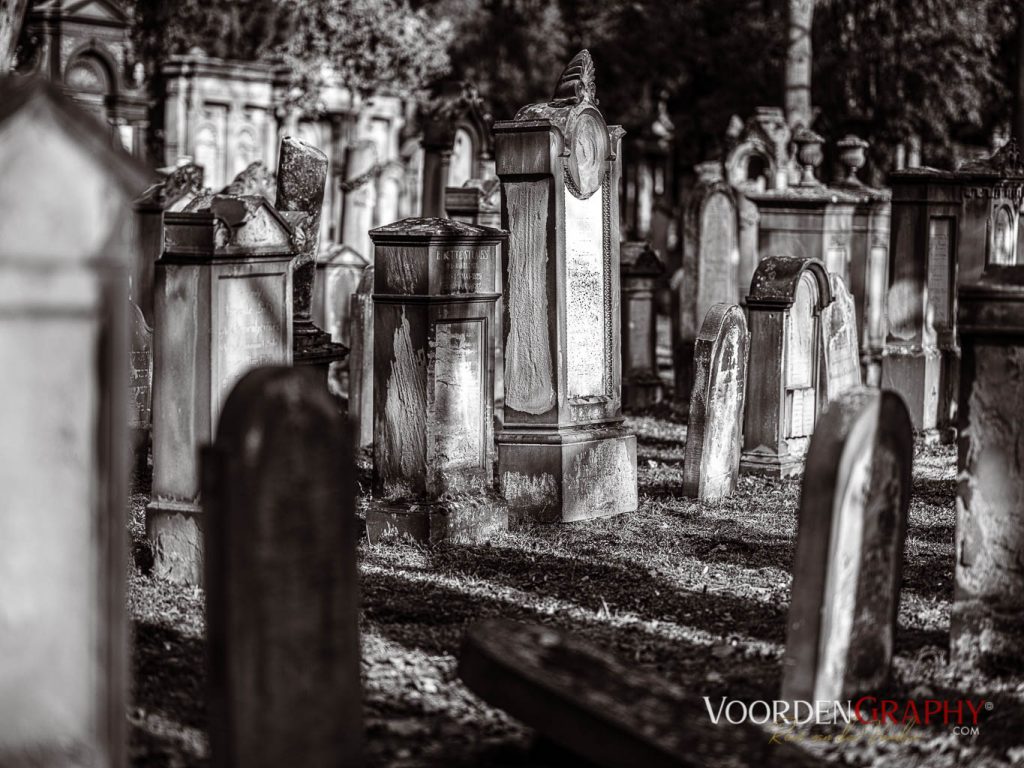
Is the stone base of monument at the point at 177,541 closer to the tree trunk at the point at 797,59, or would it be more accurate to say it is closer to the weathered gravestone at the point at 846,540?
the weathered gravestone at the point at 846,540

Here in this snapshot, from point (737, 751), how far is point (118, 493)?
1800mm

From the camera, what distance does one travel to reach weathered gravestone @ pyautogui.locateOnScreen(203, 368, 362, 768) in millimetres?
3781

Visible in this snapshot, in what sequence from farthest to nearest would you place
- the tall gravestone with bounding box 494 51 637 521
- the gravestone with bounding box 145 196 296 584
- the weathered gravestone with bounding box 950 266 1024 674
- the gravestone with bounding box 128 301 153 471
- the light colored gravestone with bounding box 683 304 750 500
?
the gravestone with bounding box 128 301 153 471 < the light colored gravestone with bounding box 683 304 750 500 < the tall gravestone with bounding box 494 51 637 521 < the gravestone with bounding box 145 196 296 584 < the weathered gravestone with bounding box 950 266 1024 674

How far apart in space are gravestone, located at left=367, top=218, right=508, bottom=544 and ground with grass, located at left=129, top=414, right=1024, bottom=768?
22cm

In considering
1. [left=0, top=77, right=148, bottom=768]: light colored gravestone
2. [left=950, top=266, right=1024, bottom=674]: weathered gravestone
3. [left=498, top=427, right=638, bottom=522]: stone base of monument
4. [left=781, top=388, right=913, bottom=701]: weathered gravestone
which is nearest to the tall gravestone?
[left=498, top=427, right=638, bottom=522]: stone base of monument

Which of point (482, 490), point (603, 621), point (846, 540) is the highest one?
point (846, 540)

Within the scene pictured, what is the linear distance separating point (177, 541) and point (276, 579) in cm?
354

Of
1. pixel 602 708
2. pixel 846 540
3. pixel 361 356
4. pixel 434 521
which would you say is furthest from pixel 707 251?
pixel 602 708

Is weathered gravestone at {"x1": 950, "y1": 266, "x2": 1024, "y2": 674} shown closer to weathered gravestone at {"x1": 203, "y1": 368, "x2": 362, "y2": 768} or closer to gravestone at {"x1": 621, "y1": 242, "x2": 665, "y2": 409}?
weathered gravestone at {"x1": 203, "y1": 368, "x2": 362, "y2": 768}

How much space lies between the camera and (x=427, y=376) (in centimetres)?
805

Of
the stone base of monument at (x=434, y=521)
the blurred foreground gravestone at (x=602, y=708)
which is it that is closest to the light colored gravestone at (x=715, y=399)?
the stone base of monument at (x=434, y=521)

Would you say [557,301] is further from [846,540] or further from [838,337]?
[846,540]

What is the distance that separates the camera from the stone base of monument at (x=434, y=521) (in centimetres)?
803

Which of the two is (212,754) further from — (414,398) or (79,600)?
(414,398)
